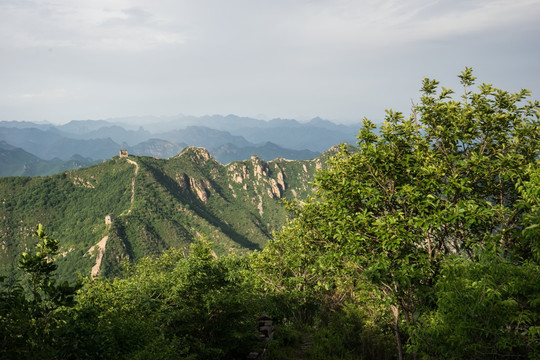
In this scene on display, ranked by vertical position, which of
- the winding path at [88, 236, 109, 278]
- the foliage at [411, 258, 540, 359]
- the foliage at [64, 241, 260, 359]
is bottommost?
the winding path at [88, 236, 109, 278]

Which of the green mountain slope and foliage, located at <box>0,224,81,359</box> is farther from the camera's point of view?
the green mountain slope

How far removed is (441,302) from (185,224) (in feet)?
584

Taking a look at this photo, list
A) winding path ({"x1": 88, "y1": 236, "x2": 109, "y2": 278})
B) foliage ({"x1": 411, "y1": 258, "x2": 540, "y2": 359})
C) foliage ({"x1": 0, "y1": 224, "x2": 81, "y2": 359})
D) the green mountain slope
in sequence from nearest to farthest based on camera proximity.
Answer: foliage ({"x1": 0, "y1": 224, "x2": 81, "y2": 359}) < foliage ({"x1": 411, "y1": 258, "x2": 540, "y2": 359}) < winding path ({"x1": 88, "y1": 236, "x2": 109, "y2": 278}) < the green mountain slope

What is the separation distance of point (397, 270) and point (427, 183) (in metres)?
3.36

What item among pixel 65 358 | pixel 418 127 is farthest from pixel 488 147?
pixel 65 358

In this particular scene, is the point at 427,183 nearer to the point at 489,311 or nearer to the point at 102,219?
the point at 489,311

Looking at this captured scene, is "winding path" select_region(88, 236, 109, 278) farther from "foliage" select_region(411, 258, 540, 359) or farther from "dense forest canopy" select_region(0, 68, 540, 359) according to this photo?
"foliage" select_region(411, 258, 540, 359)

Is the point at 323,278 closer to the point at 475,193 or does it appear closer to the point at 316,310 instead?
the point at 316,310

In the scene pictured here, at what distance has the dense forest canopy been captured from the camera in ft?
22.3

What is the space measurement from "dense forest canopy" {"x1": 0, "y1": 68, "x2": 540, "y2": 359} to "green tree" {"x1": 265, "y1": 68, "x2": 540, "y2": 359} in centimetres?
7

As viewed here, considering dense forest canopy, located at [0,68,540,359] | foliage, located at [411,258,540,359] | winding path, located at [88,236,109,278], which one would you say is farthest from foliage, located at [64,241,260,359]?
winding path, located at [88,236,109,278]

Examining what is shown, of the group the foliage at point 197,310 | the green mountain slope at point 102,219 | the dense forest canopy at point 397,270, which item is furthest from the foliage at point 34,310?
the green mountain slope at point 102,219

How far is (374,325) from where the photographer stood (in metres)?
18.0

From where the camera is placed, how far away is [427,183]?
1091cm
